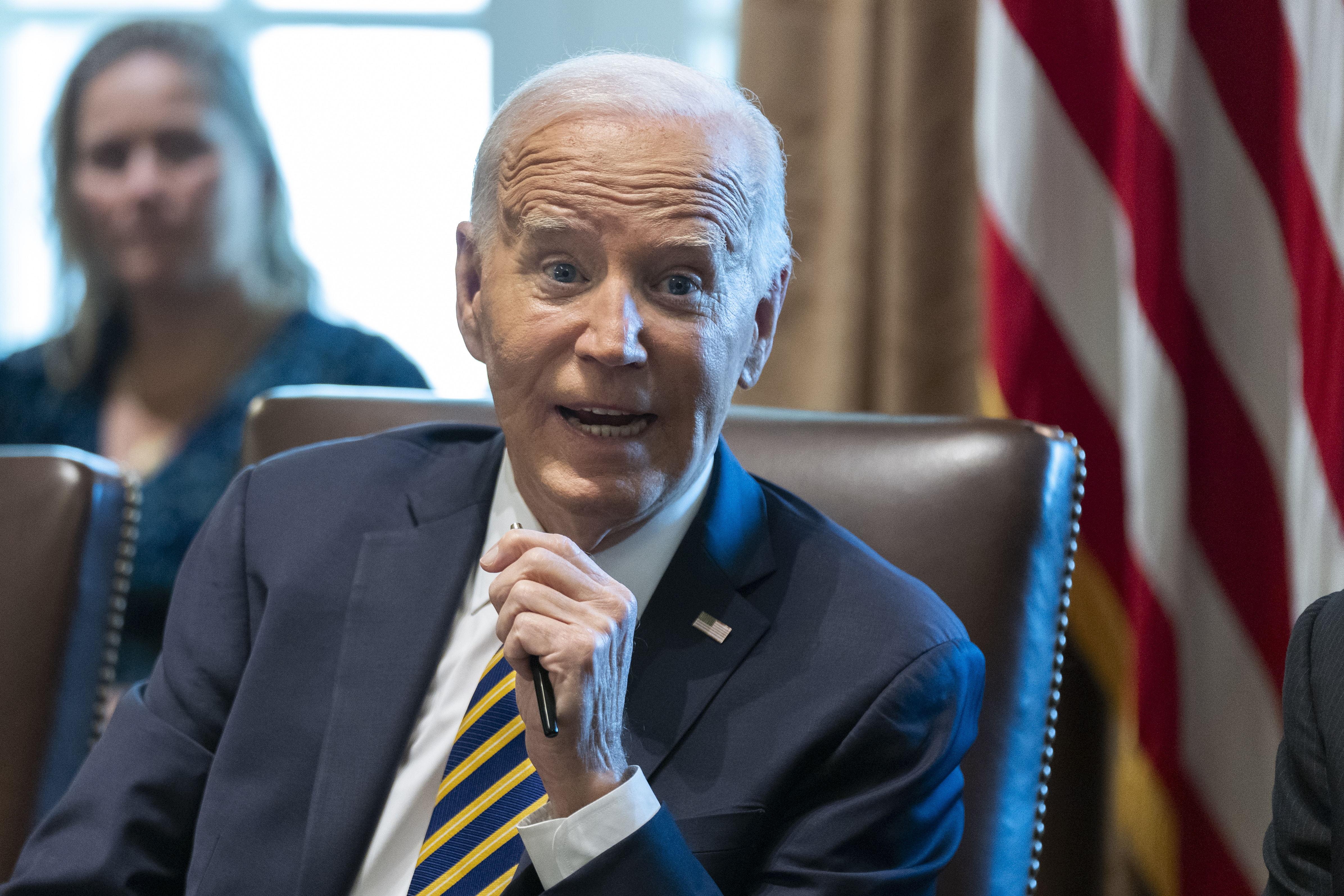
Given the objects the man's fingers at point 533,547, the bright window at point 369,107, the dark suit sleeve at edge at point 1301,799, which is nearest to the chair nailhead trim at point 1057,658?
the dark suit sleeve at edge at point 1301,799

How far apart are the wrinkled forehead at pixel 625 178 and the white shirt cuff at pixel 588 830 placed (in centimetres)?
54

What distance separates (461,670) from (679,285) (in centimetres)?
49

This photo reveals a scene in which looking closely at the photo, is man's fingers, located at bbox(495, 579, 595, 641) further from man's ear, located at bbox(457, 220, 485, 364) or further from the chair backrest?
the chair backrest

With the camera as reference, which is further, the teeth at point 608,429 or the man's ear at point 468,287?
the man's ear at point 468,287

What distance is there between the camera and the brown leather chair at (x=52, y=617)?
1.65 metres

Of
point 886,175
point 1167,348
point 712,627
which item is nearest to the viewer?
point 712,627

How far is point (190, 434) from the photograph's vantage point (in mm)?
2496

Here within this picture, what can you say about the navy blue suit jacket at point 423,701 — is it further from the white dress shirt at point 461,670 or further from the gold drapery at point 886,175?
the gold drapery at point 886,175

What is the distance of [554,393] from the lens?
130cm

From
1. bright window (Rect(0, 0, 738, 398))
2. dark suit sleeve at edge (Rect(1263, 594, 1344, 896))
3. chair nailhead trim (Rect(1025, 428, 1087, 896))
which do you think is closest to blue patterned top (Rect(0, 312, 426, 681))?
bright window (Rect(0, 0, 738, 398))

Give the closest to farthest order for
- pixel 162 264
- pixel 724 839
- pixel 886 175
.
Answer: pixel 724 839 → pixel 886 175 → pixel 162 264

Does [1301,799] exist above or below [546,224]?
below

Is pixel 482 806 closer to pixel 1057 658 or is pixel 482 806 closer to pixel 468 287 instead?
pixel 468 287

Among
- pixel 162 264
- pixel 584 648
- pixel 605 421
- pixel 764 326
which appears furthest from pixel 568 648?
pixel 162 264
